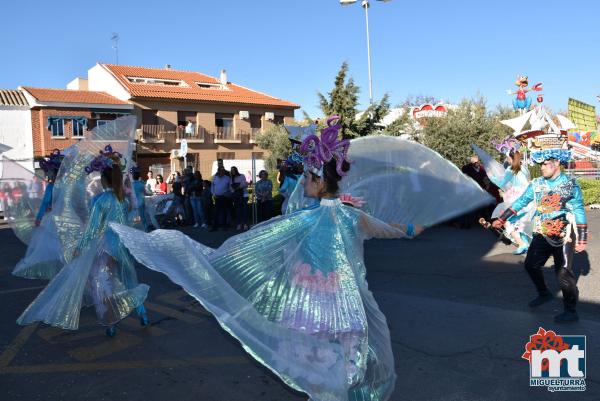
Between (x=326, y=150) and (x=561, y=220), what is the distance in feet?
9.42

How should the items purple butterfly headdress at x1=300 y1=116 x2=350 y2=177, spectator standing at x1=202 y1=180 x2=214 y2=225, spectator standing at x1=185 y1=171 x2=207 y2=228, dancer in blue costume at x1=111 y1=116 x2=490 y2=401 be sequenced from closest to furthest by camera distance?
dancer in blue costume at x1=111 y1=116 x2=490 y2=401, purple butterfly headdress at x1=300 y1=116 x2=350 y2=177, spectator standing at x1=202 y1=180 x2=214 y2=225, spectator standing at x1=185 y1=171 x2=207 y2=228

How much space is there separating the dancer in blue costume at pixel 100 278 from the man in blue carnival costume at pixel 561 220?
398cm

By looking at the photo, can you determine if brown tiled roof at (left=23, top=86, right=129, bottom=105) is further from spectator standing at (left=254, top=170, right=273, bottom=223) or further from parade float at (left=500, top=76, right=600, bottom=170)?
parade float at (left=500, top=76, right=600, bottom=170)

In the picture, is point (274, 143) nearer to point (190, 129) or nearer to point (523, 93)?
point (190, 129)

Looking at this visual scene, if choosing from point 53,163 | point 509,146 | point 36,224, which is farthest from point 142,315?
point 509,146

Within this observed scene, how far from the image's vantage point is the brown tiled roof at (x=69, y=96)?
31.8 meters

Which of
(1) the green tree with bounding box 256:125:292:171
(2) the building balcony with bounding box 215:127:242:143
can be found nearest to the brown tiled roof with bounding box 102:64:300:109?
(2) the building balcony with bounding box 215:127:242:143

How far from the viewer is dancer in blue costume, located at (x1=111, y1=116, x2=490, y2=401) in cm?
289

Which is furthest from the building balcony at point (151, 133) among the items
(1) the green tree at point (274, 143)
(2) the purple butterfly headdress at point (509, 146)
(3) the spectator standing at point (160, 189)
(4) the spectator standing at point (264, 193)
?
(2) the purple butterfly headdress at point (509, 146)

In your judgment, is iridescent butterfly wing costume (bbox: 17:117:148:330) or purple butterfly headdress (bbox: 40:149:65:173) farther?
purple butterfly headdress (bbox: 40:149:65:173)

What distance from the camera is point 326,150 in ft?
11.2

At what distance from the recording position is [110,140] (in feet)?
18.2

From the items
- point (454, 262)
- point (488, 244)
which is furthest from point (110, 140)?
point (488, 244)

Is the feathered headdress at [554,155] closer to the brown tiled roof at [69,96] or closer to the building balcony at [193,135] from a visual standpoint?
the brown tiled roof at [69,96]
